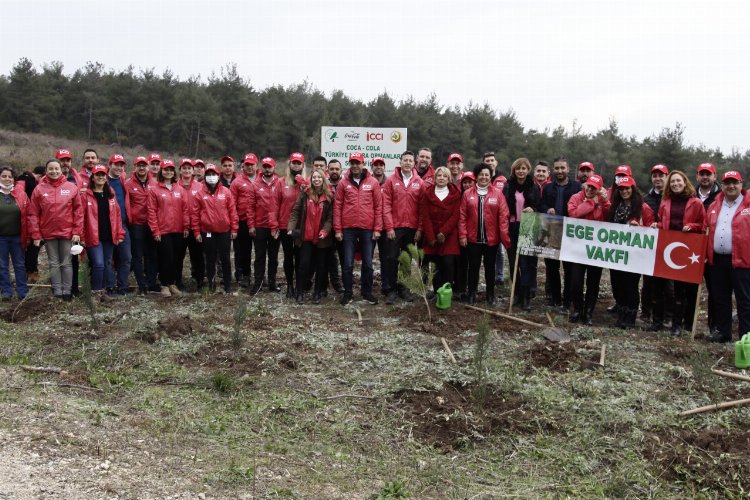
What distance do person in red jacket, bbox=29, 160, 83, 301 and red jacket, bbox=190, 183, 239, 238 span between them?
1.66 m

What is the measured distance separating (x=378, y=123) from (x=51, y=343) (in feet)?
107

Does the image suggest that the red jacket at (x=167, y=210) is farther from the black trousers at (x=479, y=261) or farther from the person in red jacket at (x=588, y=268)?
the person in red jacket at (x=588, y=268)

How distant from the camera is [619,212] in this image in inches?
336

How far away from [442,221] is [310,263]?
2190 mm

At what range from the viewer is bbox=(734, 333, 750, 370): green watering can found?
670 cm

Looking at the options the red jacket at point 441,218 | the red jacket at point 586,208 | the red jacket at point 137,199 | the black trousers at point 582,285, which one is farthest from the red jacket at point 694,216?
the red jacket at point 137,199

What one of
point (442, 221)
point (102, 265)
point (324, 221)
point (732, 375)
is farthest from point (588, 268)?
point (102, 265)

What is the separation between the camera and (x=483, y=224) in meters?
9.41

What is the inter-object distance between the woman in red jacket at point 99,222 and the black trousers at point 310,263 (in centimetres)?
278

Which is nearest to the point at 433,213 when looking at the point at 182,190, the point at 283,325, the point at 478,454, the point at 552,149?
the point at 283,325

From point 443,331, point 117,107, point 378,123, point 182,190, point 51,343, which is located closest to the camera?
point 51,343

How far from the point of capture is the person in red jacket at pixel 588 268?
28.5 feet

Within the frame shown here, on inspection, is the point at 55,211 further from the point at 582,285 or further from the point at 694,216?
the point at 694,216

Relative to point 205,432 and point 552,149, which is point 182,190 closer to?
point 205,432
